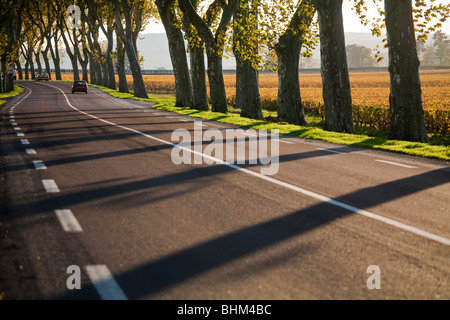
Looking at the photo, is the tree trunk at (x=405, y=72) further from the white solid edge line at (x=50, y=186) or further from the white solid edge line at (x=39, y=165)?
the white solid edge line at (x=50, y=186)

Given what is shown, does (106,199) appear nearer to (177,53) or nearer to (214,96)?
(214,96)

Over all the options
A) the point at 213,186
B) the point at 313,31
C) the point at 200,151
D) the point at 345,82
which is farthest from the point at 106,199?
the point at 313,31

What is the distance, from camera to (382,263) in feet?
16.6

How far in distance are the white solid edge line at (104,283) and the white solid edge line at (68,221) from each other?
129cm

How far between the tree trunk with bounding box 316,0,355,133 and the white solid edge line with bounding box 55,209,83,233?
13603 mm

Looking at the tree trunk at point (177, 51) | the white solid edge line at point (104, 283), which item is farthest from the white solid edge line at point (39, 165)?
the tree trunk at point (177, 51)

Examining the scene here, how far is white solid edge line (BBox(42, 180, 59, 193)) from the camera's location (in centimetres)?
815

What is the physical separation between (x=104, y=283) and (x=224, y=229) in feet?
6.14

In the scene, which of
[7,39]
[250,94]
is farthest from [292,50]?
[7,39]

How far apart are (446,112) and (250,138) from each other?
417 inches

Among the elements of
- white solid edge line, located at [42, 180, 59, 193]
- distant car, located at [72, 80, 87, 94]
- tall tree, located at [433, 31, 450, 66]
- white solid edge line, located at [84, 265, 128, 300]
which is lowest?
white solid edge line, located at [84, 265, 128, 300]

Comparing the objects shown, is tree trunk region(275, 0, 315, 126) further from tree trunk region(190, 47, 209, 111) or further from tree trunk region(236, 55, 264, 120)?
tree trunk region(190, 47, 209, 111)

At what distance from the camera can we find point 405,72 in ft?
51.2

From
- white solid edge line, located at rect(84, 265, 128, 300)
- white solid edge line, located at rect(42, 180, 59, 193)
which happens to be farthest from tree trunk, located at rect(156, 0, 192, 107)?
white solid edge line, located at rect(84, 265, 128, 300)
